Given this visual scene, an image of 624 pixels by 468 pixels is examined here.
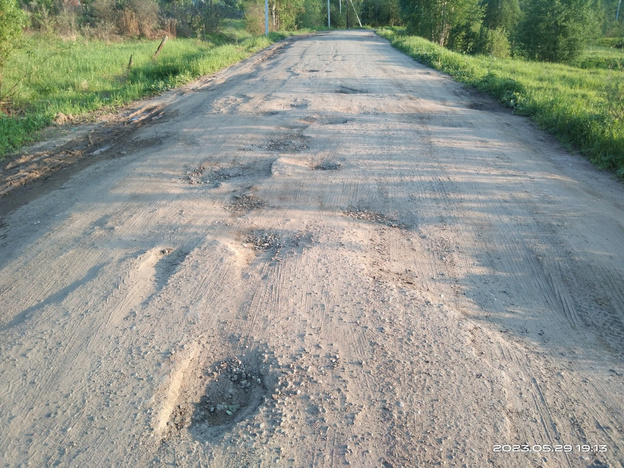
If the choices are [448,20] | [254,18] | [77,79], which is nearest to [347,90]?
[77,79]

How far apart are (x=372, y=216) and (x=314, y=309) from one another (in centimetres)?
165

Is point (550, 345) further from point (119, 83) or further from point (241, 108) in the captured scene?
point (119, 83)

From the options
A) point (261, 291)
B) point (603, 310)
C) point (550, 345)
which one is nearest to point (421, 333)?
point (550, 345)

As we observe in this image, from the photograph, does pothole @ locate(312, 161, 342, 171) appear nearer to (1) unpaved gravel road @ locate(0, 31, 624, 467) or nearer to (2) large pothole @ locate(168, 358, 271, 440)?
(1) unpaved gravel road @ locate(0, 31, 624, 467)

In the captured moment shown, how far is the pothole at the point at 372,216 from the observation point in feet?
14.9

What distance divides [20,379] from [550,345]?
11.2 ft

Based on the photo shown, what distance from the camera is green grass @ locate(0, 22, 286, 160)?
8.32 metres

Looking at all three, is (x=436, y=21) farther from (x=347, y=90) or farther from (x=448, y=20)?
(x=347, y=90)

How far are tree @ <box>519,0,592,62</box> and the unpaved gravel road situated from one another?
22847 millimetres

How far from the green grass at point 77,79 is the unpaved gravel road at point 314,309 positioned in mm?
2916

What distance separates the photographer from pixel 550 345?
10.1 feet

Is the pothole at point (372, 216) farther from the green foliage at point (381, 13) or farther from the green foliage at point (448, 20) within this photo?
the green foliage at point (381, 13)

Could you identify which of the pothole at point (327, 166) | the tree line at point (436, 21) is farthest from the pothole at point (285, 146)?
the tree line at point (436, 21)

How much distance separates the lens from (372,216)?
4.69 meters
